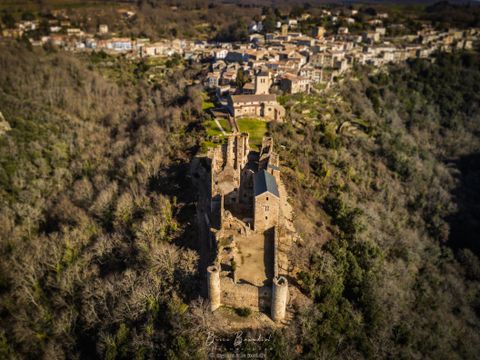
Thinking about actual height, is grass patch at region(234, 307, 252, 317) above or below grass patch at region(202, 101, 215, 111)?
below

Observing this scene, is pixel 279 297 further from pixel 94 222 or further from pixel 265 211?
pixel 94 222

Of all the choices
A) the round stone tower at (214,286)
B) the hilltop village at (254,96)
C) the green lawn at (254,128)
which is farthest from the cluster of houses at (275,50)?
the round stone tower at (214,286)

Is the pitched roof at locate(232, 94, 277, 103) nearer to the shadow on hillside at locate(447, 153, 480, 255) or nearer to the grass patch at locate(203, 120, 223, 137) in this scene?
the grass patch at locate(203, 120, 223, 137)

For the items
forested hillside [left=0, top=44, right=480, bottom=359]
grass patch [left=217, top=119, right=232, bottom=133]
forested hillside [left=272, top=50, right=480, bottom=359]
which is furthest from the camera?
grass patch [left=217, top=119, right=232, bottom=133]

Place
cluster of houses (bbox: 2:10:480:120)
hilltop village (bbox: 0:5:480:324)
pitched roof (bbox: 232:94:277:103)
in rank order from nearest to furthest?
hilltop village (bbox: 0:5:480:324), pitched roof (bbox: 232:94:277:103), cluster of houses (bbox: 2:10:480:120)

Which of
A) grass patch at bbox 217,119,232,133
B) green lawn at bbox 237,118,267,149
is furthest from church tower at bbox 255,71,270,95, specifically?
grass patch at bbox 217,119,232,133

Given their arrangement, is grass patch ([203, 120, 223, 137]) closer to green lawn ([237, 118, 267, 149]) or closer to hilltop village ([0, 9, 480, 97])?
green lawn ([237, 118, 267, 149])

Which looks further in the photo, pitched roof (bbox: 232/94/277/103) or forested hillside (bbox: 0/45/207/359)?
pitched roof (bbox: 232/94/277/103)

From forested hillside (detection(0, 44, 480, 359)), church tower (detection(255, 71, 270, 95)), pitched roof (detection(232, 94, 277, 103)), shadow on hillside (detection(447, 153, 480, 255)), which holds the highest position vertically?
church tower (detection(255, 71, 270, 95))
